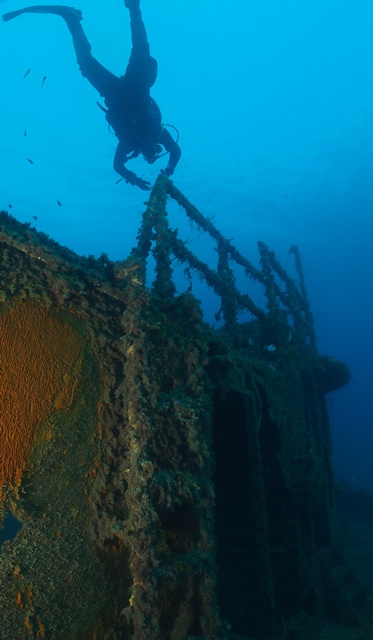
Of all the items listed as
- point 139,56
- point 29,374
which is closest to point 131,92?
point 139,56

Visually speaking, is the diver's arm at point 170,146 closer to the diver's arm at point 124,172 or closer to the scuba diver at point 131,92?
the scuba diver at point 131,92

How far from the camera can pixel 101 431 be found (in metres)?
3.10

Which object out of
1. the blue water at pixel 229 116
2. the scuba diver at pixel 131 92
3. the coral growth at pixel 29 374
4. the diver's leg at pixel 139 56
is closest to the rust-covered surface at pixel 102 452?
the coral growth at pixel 29 374

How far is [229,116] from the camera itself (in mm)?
48906

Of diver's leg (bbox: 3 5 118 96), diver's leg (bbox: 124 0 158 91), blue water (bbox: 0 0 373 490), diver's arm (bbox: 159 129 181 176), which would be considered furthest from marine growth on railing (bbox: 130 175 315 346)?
blue water (bbox: 0 0 373 490)

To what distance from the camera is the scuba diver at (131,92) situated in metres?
8.41

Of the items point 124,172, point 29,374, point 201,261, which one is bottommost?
point 29,374

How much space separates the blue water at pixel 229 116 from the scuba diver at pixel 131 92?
3295cm

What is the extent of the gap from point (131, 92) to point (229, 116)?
45.7 m

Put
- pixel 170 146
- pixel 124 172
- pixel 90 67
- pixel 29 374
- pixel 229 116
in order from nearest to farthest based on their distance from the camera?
pixel 29 374 < pixel 90 67 < pixel 124 172 < pixel 170 146 < pixel 229 116

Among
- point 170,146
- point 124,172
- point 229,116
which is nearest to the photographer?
point 124,172

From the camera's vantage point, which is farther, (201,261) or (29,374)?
(201,261)

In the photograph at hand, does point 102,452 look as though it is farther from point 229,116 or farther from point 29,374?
point 229,116

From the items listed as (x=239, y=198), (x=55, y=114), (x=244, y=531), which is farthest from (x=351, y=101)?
(x=244, y=531)
